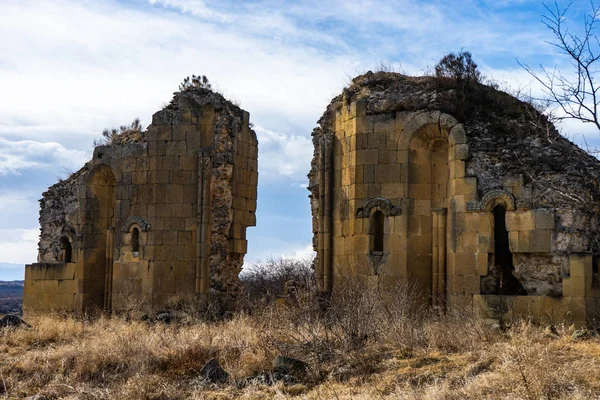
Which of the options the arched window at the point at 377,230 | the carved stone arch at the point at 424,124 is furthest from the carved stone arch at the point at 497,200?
the arched window at the point at 377,230

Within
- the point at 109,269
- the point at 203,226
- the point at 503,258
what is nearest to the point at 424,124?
the point at 503,258

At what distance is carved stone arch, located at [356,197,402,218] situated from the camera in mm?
15898

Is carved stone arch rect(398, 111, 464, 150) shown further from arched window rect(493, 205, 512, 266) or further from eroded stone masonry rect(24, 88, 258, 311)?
eroded stone masonry rect(24, 88, 258, 311)

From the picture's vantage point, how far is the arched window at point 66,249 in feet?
67.2

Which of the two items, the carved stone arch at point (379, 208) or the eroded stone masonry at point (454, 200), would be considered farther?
the carved stone arch at point (379, 208)

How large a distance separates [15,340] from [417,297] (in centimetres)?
714

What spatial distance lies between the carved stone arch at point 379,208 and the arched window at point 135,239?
545cm

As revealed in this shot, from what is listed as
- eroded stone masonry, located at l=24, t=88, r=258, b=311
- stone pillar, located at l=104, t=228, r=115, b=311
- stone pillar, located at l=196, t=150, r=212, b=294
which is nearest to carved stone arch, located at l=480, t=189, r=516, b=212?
eroded stone masonry, located at l=24, t=88, r=258, b=311

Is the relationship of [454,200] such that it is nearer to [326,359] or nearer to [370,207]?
[370,207]

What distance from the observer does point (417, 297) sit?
51.2 ft

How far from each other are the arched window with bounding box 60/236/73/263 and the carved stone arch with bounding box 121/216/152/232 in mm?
2419

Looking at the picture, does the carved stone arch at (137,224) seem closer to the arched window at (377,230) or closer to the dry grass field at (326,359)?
the dry grass field at (326,359)

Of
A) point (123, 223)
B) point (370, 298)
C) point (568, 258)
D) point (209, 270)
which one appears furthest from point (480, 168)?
point (123, 223)

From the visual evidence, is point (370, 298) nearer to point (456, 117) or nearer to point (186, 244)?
point (456, 117)
